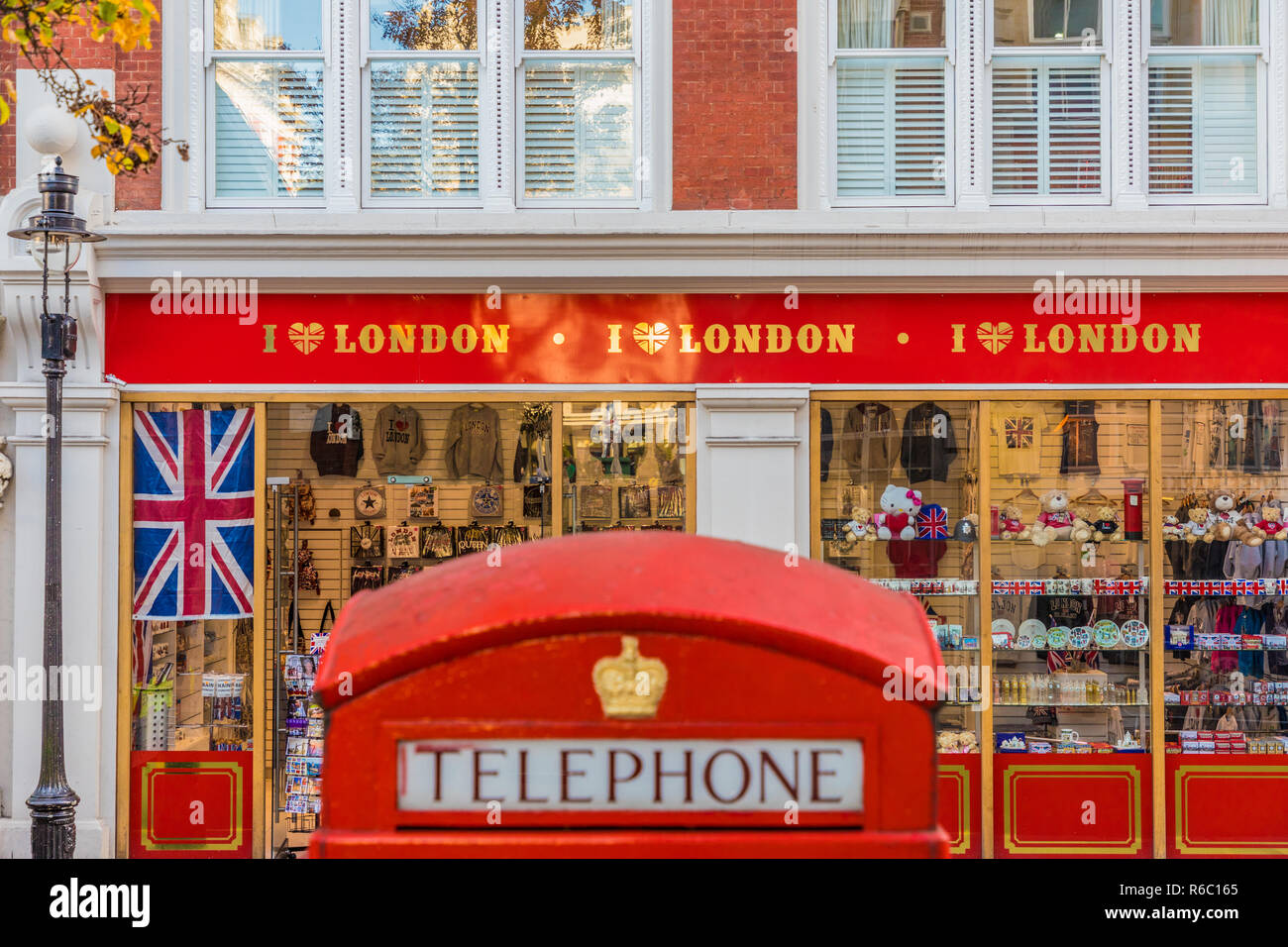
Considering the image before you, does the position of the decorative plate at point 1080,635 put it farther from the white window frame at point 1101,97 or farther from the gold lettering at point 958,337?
the white window frame at point 1101,97

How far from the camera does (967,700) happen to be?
7988 mm

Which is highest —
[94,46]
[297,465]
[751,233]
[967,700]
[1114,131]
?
[94,46]

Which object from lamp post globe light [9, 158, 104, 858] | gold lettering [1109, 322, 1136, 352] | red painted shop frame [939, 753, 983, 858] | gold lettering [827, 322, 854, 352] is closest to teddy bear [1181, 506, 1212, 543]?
gold lettering [1109, 322, 1136, 352]

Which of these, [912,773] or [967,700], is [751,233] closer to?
[967,700]

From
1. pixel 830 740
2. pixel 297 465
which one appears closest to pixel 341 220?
pixel 297 465

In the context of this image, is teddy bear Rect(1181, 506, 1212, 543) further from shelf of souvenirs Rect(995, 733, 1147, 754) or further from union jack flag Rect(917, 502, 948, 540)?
union jack flag Rect(917, 502, 948, 540)

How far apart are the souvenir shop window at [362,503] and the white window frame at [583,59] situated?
151cm

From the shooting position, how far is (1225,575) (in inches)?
317

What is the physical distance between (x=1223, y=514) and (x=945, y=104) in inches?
139

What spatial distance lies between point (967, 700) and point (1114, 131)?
418 cm

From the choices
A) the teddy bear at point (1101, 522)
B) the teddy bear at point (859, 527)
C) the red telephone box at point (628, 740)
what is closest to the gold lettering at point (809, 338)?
the teddy bear at point (859, 527)

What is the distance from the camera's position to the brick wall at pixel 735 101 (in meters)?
→ 7.86

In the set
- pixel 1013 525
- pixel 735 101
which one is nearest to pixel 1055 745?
pixel 1013 525

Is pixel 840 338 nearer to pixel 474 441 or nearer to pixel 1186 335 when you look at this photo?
pixel 1186 335
